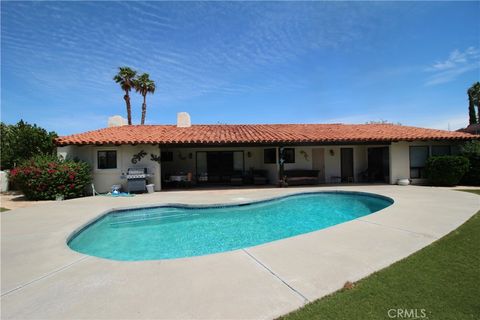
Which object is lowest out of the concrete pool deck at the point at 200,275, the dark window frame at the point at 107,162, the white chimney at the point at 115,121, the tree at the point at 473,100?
the concrete pool deck at the point at 200,275

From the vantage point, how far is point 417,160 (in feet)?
55.7

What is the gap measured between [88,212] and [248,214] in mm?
6040

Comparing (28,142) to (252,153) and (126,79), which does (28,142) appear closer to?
(126,79)

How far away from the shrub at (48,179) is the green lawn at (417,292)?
14.2 metres

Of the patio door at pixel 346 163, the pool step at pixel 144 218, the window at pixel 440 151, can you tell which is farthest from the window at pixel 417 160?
the pool step at pixel 144 218

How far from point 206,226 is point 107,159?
9990 mm

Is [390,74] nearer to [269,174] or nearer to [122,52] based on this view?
[269,174]

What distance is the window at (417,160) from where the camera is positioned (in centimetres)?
1684

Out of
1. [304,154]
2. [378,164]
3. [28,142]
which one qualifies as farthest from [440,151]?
[28,142]

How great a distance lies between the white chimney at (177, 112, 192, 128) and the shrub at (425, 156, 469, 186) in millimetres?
17368

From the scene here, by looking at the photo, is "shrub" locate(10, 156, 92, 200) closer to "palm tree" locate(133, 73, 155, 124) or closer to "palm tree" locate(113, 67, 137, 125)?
"palm tree" locate(113, 67, 137, 125)

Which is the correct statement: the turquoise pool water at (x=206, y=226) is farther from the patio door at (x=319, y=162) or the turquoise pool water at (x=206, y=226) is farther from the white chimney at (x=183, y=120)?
the white chimney at (x=183, y=120)

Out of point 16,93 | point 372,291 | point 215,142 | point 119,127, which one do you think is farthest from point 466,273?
point 16,93

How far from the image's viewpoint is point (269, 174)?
18.8 metres
